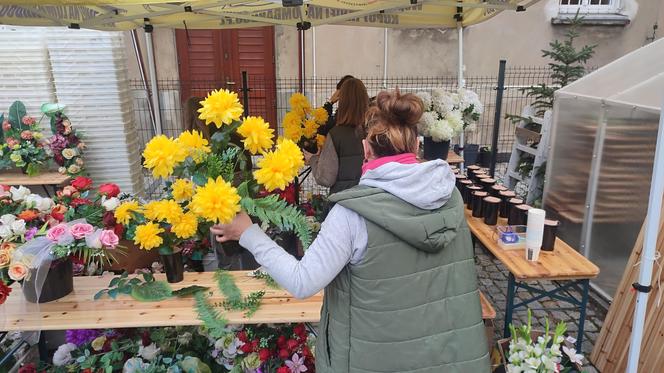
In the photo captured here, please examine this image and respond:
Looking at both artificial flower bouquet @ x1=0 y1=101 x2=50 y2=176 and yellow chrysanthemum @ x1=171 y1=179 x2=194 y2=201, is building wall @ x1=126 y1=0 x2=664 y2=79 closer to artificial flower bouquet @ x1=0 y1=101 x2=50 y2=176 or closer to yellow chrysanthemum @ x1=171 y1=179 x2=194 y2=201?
artificial flower bouquet @ x1=0 y1=101 x2=50 y2=176

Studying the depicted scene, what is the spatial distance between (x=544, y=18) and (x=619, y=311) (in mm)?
7462

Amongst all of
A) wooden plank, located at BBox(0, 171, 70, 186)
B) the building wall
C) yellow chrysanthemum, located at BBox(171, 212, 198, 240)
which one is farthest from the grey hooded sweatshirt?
the building wall

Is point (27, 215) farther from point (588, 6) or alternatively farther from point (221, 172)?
point (588, 6)

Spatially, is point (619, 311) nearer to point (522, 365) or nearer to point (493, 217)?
point (493, 217)

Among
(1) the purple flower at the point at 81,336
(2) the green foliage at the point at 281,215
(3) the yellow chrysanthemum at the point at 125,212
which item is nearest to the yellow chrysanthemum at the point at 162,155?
(2) the green foliage at the point at 281,215

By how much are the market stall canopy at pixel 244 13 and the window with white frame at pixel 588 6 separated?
16.7 ft

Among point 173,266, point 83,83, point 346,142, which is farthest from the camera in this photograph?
point 83,83

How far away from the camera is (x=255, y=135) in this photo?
1.80m

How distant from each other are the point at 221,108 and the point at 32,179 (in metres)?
3.58

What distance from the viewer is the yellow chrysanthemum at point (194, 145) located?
1883 mm

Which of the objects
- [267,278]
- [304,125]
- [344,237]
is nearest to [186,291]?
[267,278]

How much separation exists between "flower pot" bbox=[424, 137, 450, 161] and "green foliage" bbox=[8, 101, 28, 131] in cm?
369

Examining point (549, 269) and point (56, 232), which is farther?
point (549, 269)

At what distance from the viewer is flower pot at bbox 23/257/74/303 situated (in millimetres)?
2266
